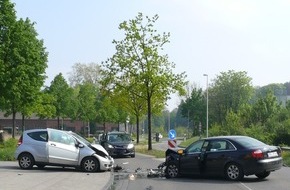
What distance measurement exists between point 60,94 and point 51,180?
44924 mm

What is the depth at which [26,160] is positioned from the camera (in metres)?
20.1

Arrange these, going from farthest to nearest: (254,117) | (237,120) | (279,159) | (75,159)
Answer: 1. (254,117)
2. (237,120)
3. (75,159)
4. (279,159)

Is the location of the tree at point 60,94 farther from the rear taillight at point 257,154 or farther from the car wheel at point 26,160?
the rear taillight at point 257,154

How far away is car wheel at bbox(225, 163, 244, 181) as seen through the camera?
1634 cm

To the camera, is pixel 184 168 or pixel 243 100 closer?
pixel 184 168

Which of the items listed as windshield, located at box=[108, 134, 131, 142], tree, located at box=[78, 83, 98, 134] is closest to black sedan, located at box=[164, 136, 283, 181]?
windshield, located at box=[108, 134, 131, 142]

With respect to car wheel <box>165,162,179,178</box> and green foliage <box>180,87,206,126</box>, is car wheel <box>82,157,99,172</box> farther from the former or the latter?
green foliage <box>180,87,206,126</box>

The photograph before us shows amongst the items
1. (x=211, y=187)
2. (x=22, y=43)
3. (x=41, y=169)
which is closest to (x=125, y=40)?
(x=22, y=43)

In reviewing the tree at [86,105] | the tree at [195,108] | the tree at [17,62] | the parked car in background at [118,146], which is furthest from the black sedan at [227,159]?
the tree at [195,108]

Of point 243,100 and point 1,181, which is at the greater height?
point 243,100

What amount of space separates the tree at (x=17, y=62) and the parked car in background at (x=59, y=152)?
17423mm

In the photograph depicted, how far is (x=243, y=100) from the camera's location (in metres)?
89.7

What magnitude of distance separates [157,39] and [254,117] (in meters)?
25.1

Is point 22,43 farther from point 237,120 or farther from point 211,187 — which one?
point 211,187
